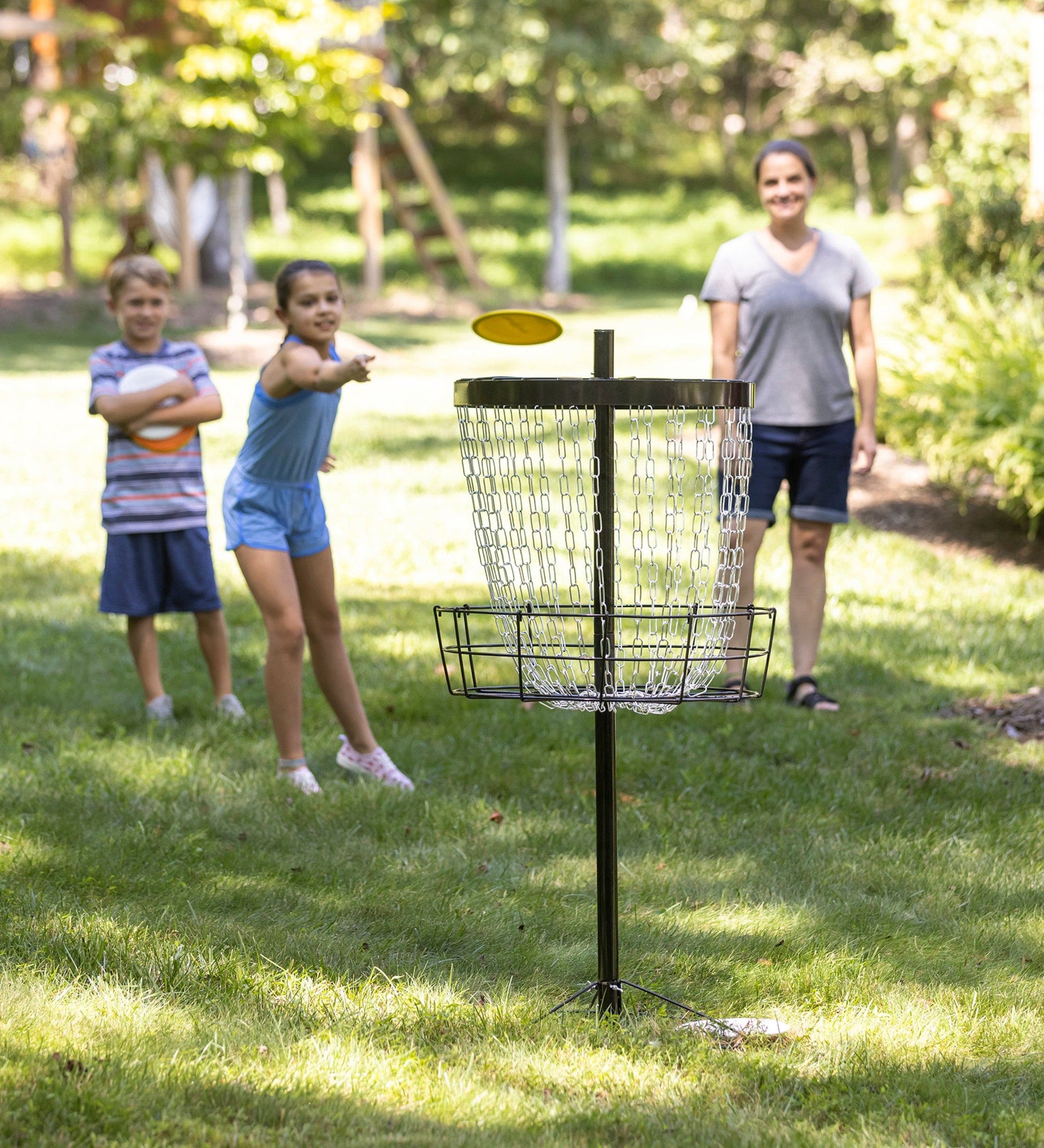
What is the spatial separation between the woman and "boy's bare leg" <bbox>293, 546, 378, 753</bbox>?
1620 millimetres

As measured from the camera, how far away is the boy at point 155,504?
499 cm

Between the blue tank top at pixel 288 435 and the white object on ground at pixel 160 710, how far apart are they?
48.3 inches

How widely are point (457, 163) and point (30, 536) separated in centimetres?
3072

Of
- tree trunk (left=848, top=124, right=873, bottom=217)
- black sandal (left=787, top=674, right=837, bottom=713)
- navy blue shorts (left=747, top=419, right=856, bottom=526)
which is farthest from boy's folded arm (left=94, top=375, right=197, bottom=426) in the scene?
tree trunk (left=848, top=124, right=873, bottom=217)

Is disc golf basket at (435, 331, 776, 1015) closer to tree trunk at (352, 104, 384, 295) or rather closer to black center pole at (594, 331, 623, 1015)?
black center pole at (594, 331, 623, 1015)

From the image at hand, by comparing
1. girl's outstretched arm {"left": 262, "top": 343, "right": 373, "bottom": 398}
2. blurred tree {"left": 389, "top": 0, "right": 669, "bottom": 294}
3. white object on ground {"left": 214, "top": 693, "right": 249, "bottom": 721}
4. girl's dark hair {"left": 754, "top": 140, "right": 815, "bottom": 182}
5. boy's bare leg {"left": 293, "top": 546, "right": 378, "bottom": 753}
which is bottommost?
white object on ground {"left": 214, "top": 693, "right": 249, "bottom": 721}

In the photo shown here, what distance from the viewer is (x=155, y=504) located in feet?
16.8

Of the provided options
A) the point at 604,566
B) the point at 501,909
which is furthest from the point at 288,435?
the point at 604,566

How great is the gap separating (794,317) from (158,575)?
257cm

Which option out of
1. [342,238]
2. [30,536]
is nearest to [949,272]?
[30,536]

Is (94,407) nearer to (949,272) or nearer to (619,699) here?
(619,699)

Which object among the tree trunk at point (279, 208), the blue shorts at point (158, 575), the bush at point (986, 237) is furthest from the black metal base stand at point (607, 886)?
the tree trunk at point (279, 208)

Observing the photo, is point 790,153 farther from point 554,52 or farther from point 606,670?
point 554,52

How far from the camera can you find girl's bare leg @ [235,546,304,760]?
4.25 metres
